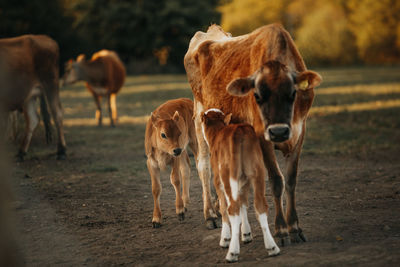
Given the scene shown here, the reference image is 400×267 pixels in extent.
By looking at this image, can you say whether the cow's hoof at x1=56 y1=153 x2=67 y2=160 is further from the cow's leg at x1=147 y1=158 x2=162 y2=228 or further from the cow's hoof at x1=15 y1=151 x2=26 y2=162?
the cow's leg at x1=147 y1=158 x2=162 y2=228

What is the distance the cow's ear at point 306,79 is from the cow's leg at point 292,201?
0.67 m

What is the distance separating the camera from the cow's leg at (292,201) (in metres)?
5.34

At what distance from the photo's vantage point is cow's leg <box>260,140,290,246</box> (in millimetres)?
5230

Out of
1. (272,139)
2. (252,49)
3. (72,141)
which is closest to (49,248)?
(272,139)

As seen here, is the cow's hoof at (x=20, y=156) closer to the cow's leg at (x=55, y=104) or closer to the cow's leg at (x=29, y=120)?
the cow's leg at (x=29, y=120)

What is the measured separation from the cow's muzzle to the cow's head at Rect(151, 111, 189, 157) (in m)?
1.93

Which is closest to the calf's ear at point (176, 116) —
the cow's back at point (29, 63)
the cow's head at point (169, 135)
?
the cow's head at point (169, 135)

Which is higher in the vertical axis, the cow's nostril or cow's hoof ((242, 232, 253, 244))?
the cow's nostril

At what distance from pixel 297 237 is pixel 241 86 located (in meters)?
1.62

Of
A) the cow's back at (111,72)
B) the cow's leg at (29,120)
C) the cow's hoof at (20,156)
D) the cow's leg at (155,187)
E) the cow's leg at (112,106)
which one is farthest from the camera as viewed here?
the cow's back at (111,72)

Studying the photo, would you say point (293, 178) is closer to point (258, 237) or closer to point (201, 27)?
point (258, 237)

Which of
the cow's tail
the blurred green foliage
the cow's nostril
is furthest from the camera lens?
the blurred green foliage

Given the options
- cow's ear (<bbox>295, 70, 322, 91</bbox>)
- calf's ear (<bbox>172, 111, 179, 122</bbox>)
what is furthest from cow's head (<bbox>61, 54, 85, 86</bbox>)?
cow's ear (<bbox>295, 70, 322, 91</bbox>)

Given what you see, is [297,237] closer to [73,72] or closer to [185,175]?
[185,175]
